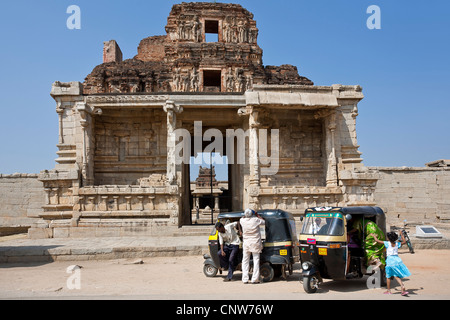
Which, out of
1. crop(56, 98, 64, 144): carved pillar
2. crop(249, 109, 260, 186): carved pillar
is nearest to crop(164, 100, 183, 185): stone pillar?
crop(249, 109, 260, 186): carved pillar

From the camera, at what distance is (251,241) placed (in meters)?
7.23

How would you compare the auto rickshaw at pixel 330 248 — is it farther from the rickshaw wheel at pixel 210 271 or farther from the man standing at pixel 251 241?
the rickshaw wheel at pixel 210 271

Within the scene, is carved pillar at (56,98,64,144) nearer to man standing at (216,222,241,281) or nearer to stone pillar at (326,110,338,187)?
man standing at (216,222,241,281)

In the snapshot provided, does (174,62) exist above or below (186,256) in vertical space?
above

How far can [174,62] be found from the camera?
82.0 ft

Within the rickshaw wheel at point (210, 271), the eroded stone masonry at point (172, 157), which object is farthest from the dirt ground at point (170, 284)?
the eroded stone masonry at point (172, 157)

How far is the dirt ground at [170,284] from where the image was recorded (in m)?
6.20

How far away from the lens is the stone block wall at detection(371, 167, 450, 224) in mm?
18578

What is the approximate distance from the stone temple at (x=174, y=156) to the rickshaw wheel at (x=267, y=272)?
656 centimetres

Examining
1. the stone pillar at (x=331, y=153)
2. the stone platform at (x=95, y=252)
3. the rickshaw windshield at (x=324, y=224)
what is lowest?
the stone platform at (x=95, y=252)
